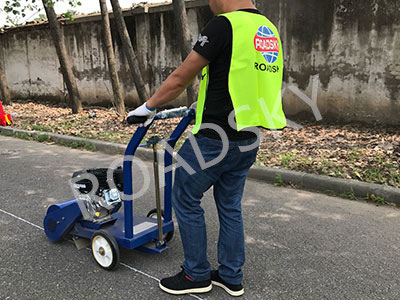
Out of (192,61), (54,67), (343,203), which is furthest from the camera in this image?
(54,67)

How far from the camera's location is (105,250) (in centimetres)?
281

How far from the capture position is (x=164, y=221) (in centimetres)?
304

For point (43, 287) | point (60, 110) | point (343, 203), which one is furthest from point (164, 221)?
point (60, 110)

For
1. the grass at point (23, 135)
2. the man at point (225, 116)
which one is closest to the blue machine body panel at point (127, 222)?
the man at point (225, 116)

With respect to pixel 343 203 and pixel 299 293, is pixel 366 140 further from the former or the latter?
pixel 299 293

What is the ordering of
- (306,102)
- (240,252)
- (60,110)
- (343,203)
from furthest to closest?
(60,110) < (306,102) < (343,203) < (240,252)

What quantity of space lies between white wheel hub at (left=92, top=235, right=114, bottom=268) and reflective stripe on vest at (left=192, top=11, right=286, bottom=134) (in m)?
1.15

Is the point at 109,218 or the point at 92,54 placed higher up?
the point at 92,54

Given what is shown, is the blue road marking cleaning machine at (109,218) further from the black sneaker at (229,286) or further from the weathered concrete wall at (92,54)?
the weathered concrete wall at (92,54)

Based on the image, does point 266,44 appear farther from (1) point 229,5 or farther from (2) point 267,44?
(1) point 229,5

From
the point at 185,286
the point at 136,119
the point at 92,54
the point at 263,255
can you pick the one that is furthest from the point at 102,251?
the point at 92,54

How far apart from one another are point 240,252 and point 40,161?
4.52m

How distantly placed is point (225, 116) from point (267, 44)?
0.48 m

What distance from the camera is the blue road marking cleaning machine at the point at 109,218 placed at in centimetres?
273
